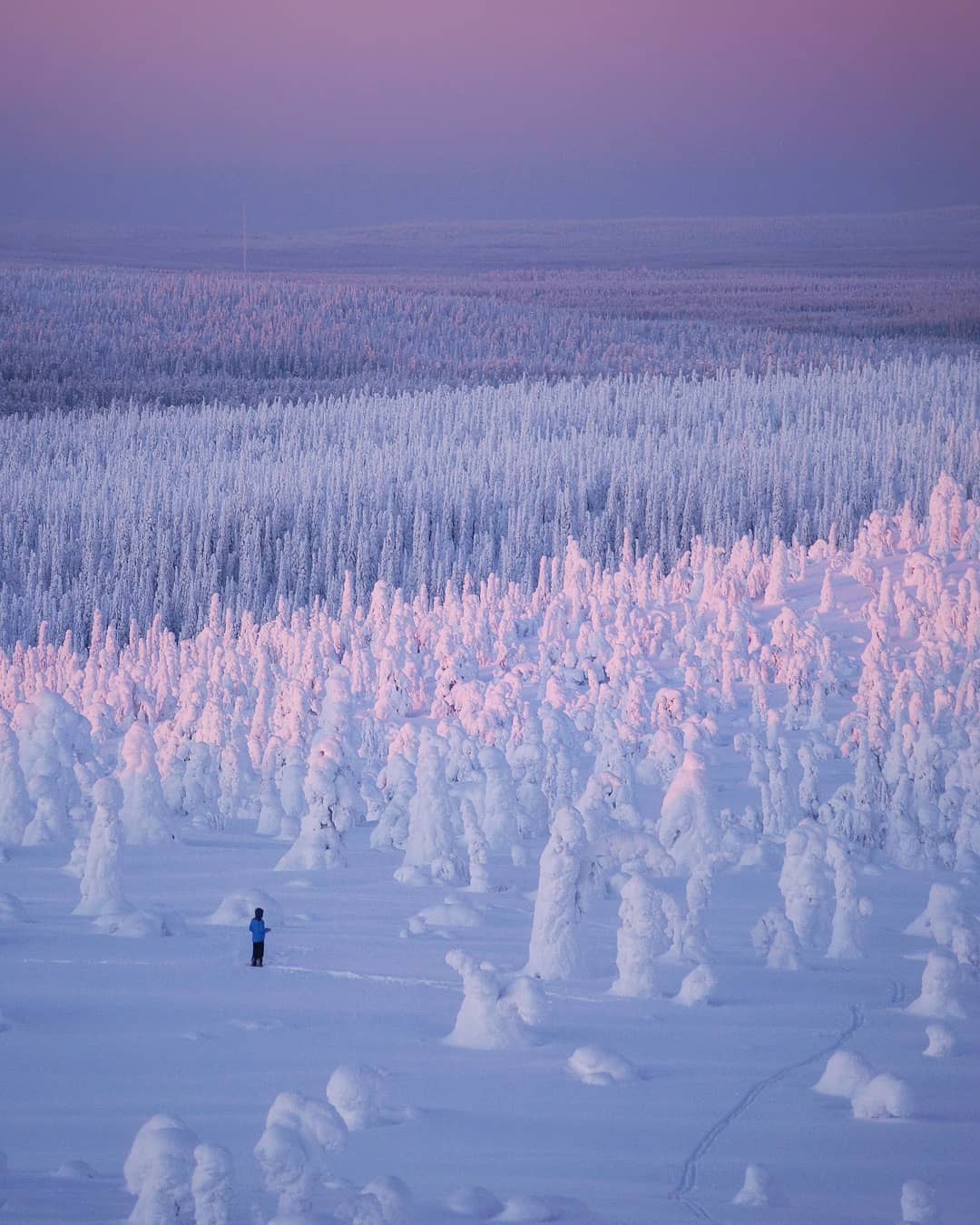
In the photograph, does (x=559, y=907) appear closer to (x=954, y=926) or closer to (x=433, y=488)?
(x=954, y=926)

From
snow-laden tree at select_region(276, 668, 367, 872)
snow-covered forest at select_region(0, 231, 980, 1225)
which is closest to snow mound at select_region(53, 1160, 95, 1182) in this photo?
snow-covered forest at select_region(0, 231, 980, 1225)

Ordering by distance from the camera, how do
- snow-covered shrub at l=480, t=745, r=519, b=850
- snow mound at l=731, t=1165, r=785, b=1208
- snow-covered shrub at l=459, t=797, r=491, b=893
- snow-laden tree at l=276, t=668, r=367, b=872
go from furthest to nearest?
snow-covered shrub at l=480, t=745, r=519, b=850 < snow-laden tree at l=276, t=668, r=367, b=872 < snow-covered shrub at l=459, t=797, r=491, b=893 < snow mound at l=731, t=1165, r=785, b=1208

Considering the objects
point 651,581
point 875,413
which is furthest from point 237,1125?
point 875,413

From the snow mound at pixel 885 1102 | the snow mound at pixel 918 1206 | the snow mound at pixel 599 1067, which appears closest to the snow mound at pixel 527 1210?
the snow mound at pixel 918 1206

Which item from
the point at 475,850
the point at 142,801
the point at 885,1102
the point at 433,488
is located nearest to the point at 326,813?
the point at 475,850

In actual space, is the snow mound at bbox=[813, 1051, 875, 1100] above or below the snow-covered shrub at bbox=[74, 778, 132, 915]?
above

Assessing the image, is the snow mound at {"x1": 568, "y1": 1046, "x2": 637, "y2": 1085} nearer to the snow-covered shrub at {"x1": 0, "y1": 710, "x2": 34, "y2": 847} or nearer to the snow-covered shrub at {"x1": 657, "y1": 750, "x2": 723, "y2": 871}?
the snow-covered shrub at {"x1": 657, "y1": 750, "x2": 723, "y2": 871}
